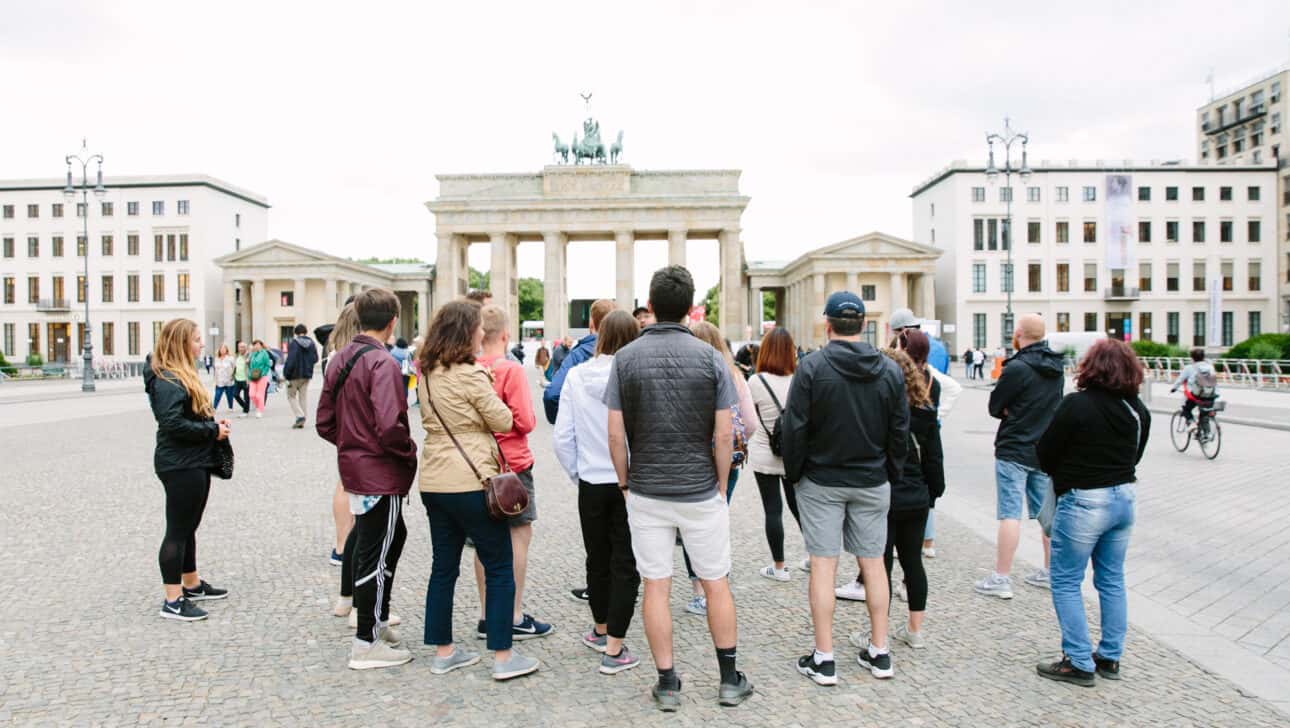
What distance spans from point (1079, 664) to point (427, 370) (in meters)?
3.75

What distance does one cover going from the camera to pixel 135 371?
A: 185 ft

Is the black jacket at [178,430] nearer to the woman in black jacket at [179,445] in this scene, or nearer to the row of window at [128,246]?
the woman in black jacket at [179,445]

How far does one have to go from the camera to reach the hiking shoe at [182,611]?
5391mm

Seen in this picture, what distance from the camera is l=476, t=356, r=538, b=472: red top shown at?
4785 mm

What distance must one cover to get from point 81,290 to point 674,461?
274 feet

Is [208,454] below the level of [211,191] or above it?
below

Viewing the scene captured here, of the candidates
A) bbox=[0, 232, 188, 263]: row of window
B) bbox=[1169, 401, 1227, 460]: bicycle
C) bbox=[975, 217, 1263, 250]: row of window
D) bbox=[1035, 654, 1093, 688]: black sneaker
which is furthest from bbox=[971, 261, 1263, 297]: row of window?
bbox=[1035, 654, 1093, 688]: black sneaker

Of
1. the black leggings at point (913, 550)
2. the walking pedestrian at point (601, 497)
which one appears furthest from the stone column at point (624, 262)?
the black leggings at point (913, 550)

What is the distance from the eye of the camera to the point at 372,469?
15.4 feet

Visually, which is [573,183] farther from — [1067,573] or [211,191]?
[1067,573]

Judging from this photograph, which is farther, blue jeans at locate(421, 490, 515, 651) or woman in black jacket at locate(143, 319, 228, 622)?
woman in black jacket at locate(143, 319, 228, 622)

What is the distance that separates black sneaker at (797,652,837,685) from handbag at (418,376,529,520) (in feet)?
Answer: 5.76

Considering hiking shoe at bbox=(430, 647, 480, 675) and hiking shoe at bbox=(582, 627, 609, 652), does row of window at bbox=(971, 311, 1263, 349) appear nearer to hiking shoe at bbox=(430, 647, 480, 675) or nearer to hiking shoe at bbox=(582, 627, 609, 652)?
hiking shoe at bbox=(582, 627, 609, 652)

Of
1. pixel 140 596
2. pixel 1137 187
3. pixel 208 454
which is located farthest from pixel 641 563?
pixel 1137 187
